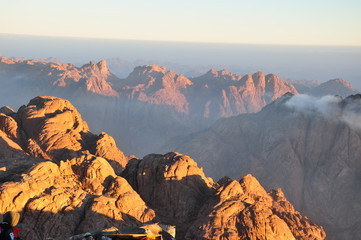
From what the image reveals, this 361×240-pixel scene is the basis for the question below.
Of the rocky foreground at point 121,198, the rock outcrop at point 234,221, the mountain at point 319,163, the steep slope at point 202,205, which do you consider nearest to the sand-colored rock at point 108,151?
the rocky foreground at point 121,198

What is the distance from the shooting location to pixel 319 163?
6476 inches

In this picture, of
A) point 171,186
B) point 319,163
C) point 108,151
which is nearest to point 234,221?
point 171,186

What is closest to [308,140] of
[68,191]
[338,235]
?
[338,235]

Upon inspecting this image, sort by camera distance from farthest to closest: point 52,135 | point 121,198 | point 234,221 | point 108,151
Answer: point 108,151 → point 52,135 → point 234,221 → point 121,198

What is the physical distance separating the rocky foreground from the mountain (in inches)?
2887

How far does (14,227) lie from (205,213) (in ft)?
115

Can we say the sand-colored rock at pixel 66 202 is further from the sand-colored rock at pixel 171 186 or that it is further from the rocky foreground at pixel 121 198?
the sand-colored rock at pixel 171 186

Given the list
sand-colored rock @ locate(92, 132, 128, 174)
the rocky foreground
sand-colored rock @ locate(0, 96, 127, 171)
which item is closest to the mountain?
the rocky foreground

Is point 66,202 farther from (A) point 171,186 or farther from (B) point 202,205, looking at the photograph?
(B) point 202,205

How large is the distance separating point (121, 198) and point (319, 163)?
13258cm

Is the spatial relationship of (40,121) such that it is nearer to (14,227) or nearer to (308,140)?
(14,227)

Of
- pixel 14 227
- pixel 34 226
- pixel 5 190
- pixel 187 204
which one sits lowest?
pixel 187 204

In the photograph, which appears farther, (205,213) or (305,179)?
(305,179)

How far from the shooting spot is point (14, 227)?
20.5 m
